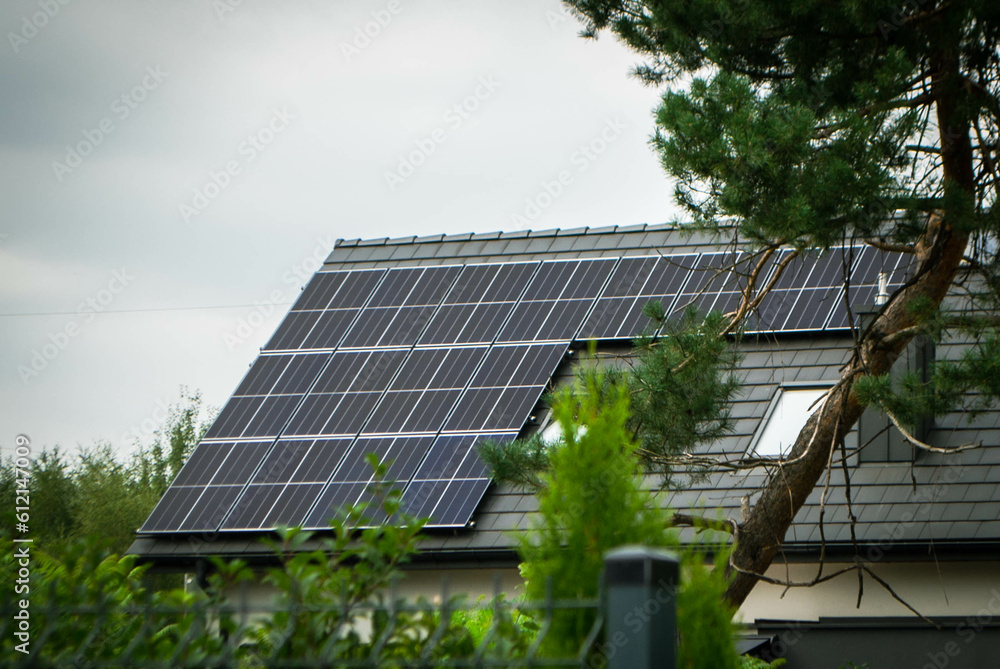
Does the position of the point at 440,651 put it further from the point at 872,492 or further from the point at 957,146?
the point at 872,492

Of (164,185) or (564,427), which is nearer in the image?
(564,427)

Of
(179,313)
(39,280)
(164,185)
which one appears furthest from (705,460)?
(179,313)

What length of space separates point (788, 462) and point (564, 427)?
14.0 feet

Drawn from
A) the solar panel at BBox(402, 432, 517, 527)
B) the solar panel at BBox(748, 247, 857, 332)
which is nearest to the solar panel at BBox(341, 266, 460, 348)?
the solar panel at BBox(402, 432, 517, 527)

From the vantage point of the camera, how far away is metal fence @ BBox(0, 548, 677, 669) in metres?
3.20

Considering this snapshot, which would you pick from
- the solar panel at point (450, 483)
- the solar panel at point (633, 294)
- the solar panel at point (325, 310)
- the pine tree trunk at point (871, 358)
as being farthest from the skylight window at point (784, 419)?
the solar panel at point (325, 310)

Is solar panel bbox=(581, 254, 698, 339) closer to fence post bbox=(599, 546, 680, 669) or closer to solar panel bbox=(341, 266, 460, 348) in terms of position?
solar panel bbox=(341, 266, 460, 348)

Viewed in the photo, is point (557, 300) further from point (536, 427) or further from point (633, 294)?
point (536, 427)

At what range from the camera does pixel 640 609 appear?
3.20 metres

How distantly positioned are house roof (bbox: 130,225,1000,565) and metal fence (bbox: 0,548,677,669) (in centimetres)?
587

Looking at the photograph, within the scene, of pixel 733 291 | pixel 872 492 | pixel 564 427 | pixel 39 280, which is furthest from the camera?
pixel 39 280

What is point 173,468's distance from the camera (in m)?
41.1

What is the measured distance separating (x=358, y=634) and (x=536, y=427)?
10.3 m

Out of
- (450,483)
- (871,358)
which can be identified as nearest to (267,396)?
(450,483)
